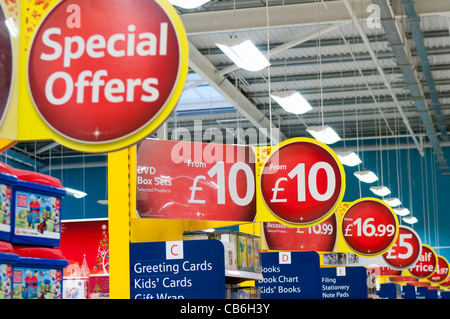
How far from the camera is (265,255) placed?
1036 cm

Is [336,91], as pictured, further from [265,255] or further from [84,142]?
[84,142]

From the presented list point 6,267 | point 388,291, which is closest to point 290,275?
point 6,267

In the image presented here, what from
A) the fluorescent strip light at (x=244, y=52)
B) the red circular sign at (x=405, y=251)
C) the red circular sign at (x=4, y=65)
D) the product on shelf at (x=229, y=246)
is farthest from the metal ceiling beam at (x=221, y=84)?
the red circular sign at (x=4, y=65)

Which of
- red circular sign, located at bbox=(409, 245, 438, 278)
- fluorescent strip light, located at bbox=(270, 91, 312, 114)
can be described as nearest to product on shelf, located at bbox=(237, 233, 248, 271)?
fluorescent strip light, located at bbox=(270, 91, 312, 114)

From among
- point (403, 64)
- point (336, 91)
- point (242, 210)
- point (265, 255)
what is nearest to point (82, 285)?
point (265, 255)

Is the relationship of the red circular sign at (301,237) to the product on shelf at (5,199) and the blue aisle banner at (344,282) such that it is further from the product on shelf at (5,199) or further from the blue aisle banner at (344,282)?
the product on shelf at (5,199)

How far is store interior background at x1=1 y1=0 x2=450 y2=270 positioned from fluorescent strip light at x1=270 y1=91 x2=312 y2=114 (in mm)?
387

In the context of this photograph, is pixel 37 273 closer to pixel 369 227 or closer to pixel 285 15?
pixel 369 227

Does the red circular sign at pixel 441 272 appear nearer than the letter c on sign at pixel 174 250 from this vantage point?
No

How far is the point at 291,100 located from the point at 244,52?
1.74 m

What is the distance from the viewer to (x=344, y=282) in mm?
12570

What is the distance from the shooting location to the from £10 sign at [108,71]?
3.99 m

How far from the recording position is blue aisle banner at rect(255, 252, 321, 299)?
32.5ft

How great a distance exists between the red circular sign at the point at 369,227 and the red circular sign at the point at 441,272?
471 inches
